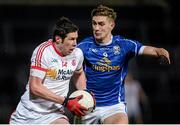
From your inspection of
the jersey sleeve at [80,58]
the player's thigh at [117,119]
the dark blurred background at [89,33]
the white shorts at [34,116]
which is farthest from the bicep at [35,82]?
the dark blurred background at [89,33]

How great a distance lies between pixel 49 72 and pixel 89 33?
9.39 meters

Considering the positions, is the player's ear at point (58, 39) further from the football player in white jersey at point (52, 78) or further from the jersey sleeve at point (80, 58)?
the jersey sleeve at point (80, 58)

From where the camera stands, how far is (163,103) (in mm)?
16984

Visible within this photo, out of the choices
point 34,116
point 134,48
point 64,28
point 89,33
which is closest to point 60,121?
point 34,116

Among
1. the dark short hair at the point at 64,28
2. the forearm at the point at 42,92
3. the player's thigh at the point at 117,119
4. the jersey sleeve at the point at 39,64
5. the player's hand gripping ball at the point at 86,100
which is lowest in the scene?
the player's thigh at the point at 117,119

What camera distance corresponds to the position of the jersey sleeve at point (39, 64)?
7.69 meters

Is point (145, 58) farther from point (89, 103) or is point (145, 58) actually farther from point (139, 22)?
point (89, 103)

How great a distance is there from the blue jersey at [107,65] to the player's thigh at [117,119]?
0.23m

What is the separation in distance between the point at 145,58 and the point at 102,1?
14.5 feet

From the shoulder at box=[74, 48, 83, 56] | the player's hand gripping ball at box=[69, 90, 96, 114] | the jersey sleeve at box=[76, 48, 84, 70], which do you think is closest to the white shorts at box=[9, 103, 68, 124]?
the player's hand gripping ball at box=[69, 90, 96, 114]

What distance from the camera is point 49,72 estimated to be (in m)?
7.79

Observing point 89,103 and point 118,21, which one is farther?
point 118,21

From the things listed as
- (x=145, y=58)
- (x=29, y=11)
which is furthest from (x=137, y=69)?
(x=29, y=11)

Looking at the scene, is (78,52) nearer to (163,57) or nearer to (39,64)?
(39,64)
